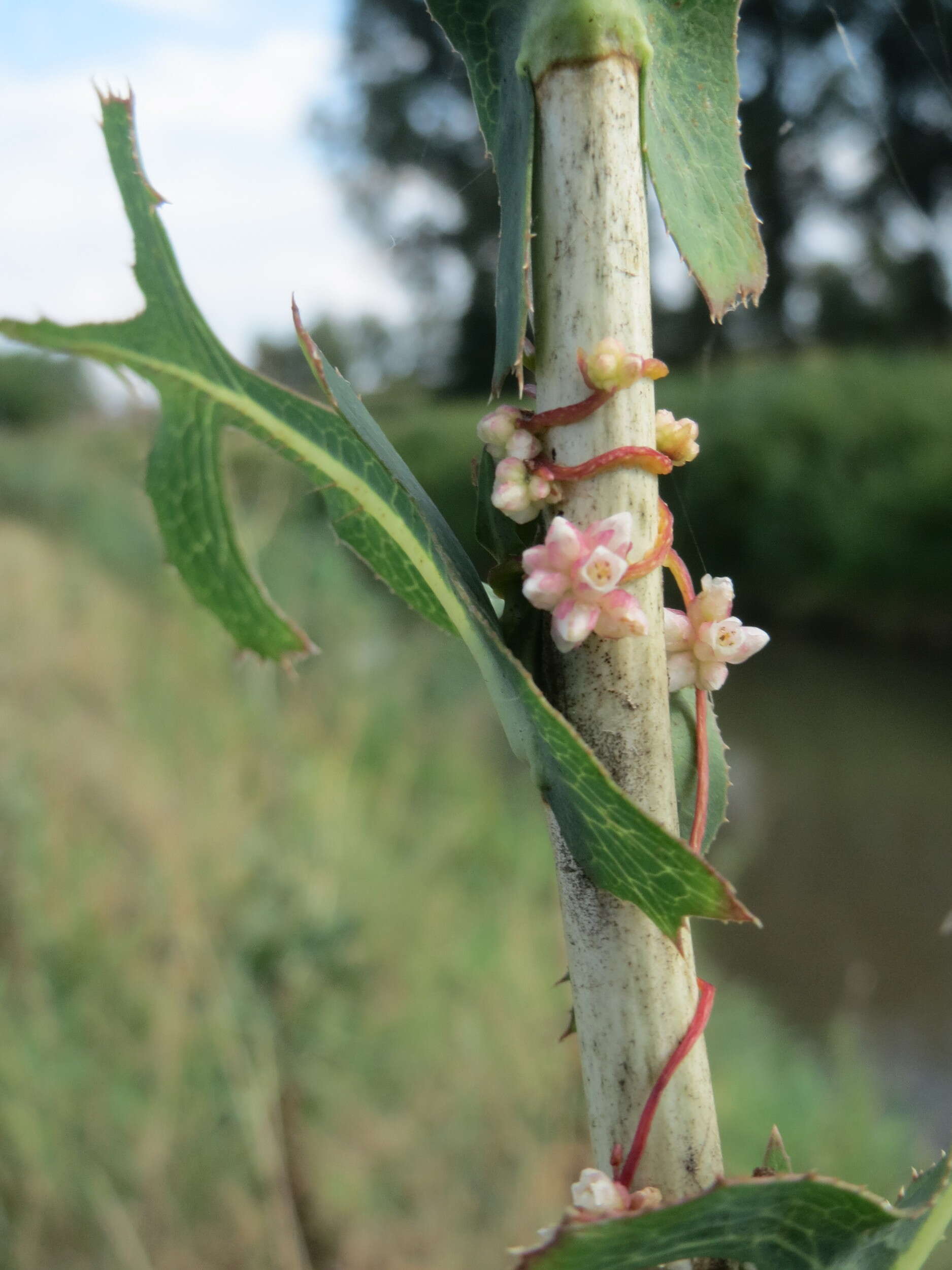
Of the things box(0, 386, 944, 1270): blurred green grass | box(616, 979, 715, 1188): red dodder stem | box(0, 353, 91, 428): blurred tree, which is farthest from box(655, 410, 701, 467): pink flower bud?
box(0, 353, 91, 428): blurred tree

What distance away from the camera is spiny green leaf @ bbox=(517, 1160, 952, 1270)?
8.0 inches

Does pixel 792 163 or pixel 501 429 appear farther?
pixel 792 163

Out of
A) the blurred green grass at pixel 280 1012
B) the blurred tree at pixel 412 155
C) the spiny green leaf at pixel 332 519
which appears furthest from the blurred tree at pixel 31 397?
the spiny green leaf at pixel 332 519

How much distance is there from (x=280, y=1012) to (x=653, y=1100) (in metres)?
1.91

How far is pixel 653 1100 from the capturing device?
0.81 feet

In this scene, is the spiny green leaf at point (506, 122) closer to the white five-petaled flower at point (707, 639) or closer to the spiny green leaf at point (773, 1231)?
the white five-petaled flower at point (707, 639)

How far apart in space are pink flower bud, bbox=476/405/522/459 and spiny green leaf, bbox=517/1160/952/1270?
6.8 inches

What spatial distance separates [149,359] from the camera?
26 cm

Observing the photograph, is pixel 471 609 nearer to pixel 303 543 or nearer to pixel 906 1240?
pixel 906 1240

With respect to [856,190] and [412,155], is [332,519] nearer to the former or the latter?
[412,155]

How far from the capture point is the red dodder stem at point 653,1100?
0.81ft

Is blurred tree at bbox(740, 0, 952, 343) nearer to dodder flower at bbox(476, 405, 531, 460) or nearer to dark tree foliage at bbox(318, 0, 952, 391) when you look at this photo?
dark tree foliage at bbox(318, 0, 952, 391)

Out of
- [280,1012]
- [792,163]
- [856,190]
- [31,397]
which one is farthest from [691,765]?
[31,397]

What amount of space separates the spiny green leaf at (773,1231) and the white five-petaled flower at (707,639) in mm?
118
